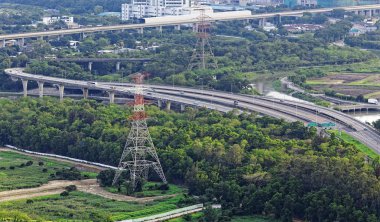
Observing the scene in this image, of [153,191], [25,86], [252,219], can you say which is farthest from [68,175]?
[25,86]

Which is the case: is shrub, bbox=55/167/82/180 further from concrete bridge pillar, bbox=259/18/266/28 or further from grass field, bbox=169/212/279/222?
concrete bridge pillar, bbox=259/18/266/28

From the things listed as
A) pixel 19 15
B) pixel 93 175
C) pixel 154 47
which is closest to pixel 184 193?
pixel 93 175

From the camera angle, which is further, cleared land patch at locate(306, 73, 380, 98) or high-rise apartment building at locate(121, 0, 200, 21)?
high-rise apartment building at locate(121, 0, 200, 21)

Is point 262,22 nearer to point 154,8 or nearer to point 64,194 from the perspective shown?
point 154,8

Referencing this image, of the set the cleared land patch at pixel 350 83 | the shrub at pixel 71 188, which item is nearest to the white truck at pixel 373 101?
the cleared land patch at pixel 350 83

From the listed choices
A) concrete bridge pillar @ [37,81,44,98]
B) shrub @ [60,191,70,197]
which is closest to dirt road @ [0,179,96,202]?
shrub @ [60,191,70,197]

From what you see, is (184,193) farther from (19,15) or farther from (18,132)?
(19,15)
